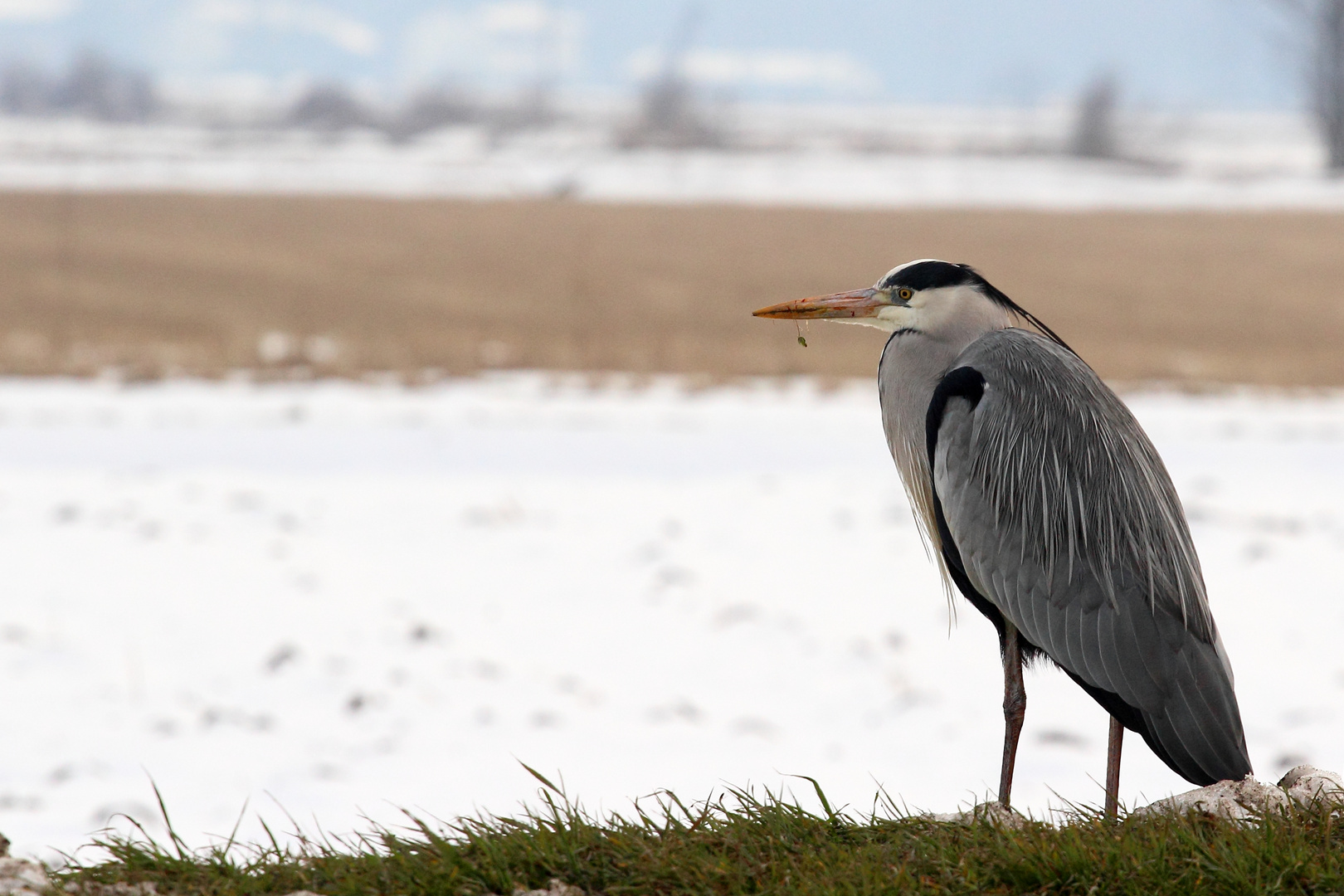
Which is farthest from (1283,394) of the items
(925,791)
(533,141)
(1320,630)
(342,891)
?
(533,141)

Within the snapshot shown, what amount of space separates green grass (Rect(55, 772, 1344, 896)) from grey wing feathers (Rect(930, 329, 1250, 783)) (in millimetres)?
373

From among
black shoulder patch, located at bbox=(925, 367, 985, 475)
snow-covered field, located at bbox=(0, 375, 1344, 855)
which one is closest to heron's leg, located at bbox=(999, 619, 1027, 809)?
snow-covered field, located at bbox=(0, 375, 1344, 855)

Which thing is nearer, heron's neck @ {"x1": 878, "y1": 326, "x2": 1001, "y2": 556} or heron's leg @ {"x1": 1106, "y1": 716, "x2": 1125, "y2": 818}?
heron's leg @ {"x1": 1106, "y1": 716, "x2": 1125, "y2": 818}

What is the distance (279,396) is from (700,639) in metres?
9.39

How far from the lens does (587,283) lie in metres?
28.1

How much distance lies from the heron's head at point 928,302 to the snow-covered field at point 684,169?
42.4 metres

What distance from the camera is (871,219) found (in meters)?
39.9

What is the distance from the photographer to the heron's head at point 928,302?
3881 millimetres

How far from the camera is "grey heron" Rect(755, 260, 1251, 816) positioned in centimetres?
370

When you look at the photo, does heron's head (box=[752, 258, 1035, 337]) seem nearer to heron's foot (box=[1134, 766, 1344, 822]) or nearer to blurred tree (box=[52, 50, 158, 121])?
heron's foot (box=[1134, 766, 1344, 822])

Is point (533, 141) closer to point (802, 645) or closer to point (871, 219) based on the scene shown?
point (871, 219)

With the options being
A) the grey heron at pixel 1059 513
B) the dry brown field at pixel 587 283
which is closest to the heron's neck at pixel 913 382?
the grey heron at pixel 1059 513

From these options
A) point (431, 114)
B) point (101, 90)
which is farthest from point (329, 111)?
point (101, 90)

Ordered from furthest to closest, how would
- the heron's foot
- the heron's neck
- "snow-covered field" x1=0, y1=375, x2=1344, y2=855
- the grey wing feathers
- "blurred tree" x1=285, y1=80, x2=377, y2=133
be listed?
1. "blurred tree" x1=285, y1=80, x2=377, y2=133
2. "snow-covered field" x1=0, y1=375, x2=1344, y2=855
3. the heron's neck
4. the grey wing feathers
5. the heron's foot
